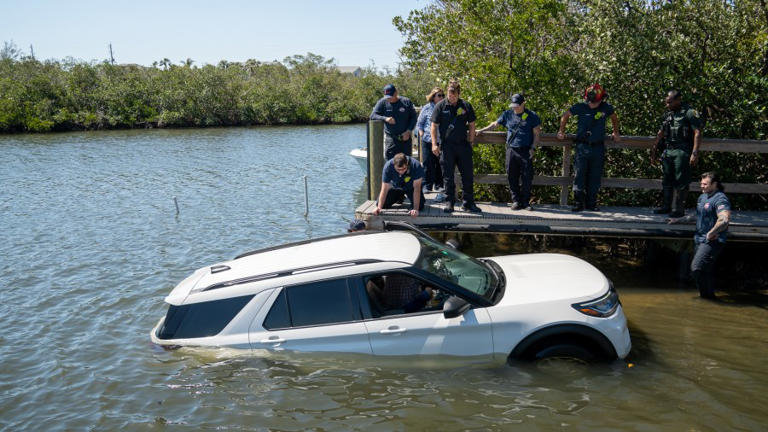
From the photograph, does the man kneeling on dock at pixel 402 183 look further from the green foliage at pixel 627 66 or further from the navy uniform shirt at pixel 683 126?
the navy uniform shirt at pixel 683 126

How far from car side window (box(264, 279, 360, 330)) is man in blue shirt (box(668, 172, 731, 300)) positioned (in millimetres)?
5062

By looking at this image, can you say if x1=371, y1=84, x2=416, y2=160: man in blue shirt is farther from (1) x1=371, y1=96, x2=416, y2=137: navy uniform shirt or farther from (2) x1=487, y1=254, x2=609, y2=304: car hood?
(2) x1=487, y1=254, x2=609, y2=304: car hood

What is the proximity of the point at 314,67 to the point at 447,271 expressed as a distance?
73399mm

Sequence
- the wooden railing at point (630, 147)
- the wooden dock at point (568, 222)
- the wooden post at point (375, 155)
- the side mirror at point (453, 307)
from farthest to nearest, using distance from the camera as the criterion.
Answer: the wooden post at point (375, 155) < the wooden railing at point (630, 147) < the wooden dock at point (568, 222) < the side mirror at point (453, 307)

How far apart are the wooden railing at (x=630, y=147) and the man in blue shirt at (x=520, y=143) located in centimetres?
43

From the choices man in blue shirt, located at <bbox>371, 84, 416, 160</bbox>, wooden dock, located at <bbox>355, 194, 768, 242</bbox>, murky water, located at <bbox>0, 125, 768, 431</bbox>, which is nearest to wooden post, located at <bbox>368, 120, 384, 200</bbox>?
man in blue shirt, located at <bbox>371, 84, 416, 160</bbox>

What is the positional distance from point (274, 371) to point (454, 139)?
4804mm

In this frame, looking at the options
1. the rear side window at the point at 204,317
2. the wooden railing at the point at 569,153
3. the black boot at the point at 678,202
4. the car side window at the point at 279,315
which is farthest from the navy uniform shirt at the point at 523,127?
the rear side window at the point at 204,317

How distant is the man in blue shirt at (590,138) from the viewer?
30.2ft

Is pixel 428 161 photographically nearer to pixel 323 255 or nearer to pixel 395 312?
pixel 323 255

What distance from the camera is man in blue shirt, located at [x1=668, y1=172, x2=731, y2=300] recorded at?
7.85 meters

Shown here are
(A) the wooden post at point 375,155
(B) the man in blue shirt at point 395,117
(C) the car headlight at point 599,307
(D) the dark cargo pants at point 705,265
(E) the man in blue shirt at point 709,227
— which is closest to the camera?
(C) the car headlight at point 599,307

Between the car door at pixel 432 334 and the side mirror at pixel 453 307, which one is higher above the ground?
the side mirror at pixel 453 307

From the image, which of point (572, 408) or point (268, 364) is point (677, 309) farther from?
point (268, 364)
